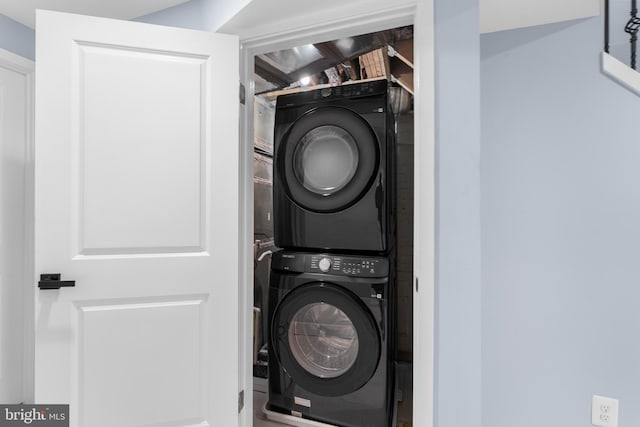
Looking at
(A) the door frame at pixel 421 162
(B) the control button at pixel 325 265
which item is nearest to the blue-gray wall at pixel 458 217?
(A) the door frame at pixel 421 162

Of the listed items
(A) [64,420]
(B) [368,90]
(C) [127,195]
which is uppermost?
(B) [368,90]

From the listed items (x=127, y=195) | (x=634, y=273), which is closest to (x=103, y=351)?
(x=127, y=195)

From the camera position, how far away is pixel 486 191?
169 cm

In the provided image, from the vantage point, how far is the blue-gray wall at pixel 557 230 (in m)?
1.47

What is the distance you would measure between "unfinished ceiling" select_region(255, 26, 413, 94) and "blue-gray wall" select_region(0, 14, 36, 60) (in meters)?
1.30

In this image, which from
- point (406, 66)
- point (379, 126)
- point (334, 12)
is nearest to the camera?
point (334, 12)

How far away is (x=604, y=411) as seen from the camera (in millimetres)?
1477

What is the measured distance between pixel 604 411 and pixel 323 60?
7.51ft

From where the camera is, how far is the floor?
203cm

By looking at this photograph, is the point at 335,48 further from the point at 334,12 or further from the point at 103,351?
the point at 103,351

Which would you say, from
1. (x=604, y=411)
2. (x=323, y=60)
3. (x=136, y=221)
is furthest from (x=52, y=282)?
(x=604, y=411)

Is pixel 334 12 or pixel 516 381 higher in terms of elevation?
pixel 334 12

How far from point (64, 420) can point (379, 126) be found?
6.58ft

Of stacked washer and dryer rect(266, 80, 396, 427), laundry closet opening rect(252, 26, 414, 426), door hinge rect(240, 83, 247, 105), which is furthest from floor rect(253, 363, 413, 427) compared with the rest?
door hinge rect(240, 83, 247, 105)
